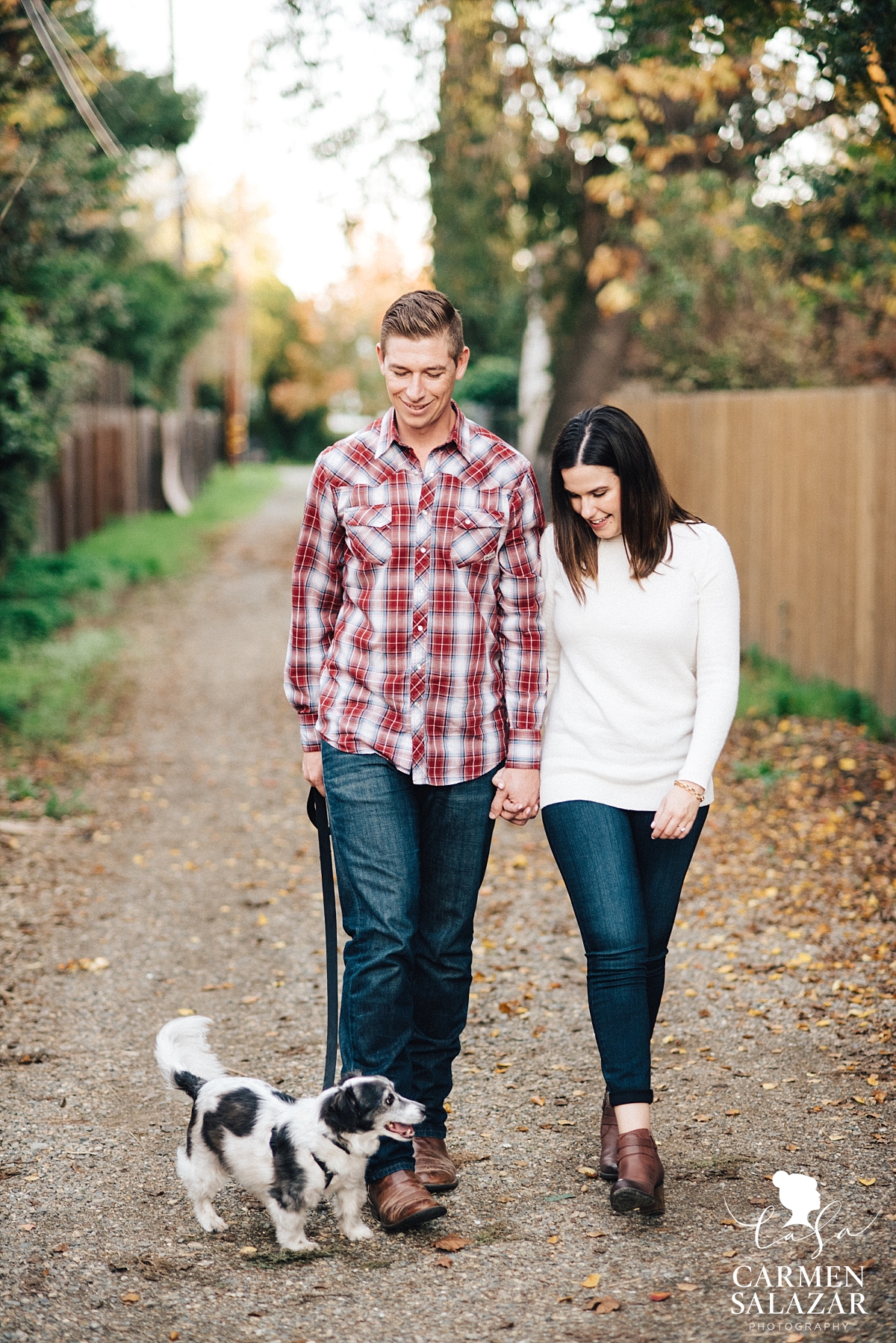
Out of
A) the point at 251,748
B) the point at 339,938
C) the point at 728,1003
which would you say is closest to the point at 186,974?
the point at 339,938

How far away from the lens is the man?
11.2ft

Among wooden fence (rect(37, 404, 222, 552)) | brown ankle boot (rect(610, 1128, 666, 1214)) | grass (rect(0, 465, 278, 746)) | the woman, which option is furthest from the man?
wooden fence (rect(37, 404, 222, 552))

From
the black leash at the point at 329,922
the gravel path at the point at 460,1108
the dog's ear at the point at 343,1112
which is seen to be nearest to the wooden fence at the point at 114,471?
the gravel path at the point at 460,1108

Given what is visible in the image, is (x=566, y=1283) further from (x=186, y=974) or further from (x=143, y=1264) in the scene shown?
Result: (x=186, y=974)

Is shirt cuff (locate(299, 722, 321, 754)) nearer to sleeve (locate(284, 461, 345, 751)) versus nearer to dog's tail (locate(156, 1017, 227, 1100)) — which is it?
sleeve (locate(284, 461, 345, 751))

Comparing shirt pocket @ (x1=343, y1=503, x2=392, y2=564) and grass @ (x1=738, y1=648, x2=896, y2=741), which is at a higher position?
shirt pocket @ (x1=343, y1=503, x2=392, y2=564)

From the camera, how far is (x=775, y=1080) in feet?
14.4

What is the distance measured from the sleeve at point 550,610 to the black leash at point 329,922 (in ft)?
2.37

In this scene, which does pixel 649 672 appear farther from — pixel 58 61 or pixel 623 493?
pixel 58 61

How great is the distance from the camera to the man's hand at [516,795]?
3521 millimetres

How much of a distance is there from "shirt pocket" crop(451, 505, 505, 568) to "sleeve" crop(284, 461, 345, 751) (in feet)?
1.07

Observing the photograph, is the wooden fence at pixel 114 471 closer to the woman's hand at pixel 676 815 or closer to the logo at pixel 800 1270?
the woman's hand at pixel 676 815

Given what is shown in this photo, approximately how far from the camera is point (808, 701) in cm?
941

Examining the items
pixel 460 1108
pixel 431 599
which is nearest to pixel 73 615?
pixel 460 1108
